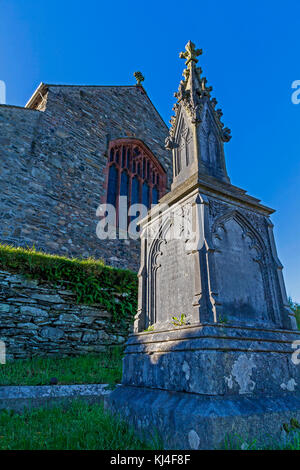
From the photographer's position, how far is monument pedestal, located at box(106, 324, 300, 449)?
6.68ft

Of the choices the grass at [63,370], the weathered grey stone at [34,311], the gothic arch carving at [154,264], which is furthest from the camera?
the weathered grey stone at [34,311]

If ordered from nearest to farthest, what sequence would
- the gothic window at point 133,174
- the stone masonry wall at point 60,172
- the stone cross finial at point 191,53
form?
1. the stone cross finial at point 191,53
2. the stone masonry wall at point 60,172
3. the gothic window at point 133,174

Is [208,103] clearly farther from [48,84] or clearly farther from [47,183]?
[48,84]

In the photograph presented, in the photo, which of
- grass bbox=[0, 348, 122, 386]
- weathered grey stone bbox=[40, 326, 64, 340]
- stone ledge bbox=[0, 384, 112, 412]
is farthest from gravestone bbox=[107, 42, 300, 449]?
weathered grey stone bbox=[40, 326, 64, 340]

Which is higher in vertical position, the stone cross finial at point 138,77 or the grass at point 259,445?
the stone cross finial at point 138,77

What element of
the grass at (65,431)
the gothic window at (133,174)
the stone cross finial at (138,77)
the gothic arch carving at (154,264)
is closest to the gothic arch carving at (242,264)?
the gothic arch carving at (154,264)

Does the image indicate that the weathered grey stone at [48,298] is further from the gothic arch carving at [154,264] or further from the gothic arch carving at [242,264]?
the gothic arch carving at [242,264]

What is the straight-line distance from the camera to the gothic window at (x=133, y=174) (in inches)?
458

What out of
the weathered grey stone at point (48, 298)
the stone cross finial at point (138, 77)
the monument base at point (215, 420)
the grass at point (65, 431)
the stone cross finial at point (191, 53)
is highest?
the stone cross finial at point (138, 77)

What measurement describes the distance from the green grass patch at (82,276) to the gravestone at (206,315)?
8.37ft

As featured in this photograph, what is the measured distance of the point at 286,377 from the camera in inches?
103

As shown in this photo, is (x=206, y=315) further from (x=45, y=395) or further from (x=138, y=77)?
(x=138, y=77)

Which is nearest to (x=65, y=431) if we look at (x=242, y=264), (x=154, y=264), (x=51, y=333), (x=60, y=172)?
(x=154, y=264)

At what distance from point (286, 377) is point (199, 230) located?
158 cm
